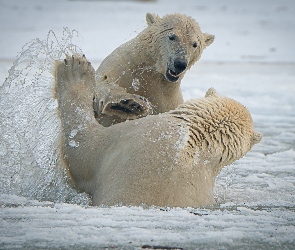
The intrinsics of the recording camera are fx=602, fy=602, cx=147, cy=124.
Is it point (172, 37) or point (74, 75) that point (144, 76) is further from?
point (74, 75)

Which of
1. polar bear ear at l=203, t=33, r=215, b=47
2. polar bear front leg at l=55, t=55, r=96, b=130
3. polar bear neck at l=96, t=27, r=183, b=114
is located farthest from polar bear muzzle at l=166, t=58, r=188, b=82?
polar bear front leg at l=55, t=55, r=96, b=130

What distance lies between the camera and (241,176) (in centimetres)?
459

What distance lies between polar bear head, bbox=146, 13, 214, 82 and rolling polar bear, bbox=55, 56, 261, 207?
0.72 meters

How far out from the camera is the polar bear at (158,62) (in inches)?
187

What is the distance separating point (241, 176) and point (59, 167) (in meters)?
1.48

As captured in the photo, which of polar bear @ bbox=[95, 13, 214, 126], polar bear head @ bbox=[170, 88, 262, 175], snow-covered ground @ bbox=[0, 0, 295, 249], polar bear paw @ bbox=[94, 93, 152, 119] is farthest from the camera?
polar bear @ bbox=[95, 13, 214, 126]

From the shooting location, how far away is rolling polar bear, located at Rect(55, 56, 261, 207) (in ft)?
10.5

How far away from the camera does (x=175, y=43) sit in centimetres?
480

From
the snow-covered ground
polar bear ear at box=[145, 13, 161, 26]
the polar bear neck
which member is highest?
polar bear ear at box=[145, 13, 161, 26]

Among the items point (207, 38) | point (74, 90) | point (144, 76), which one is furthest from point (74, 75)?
point (207, 38)

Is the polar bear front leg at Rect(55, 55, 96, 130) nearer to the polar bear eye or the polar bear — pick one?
the polar bear

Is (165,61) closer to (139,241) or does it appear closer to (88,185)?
(88,185)

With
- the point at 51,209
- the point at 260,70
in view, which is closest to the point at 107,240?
the point at 51,209

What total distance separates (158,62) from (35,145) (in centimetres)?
127
